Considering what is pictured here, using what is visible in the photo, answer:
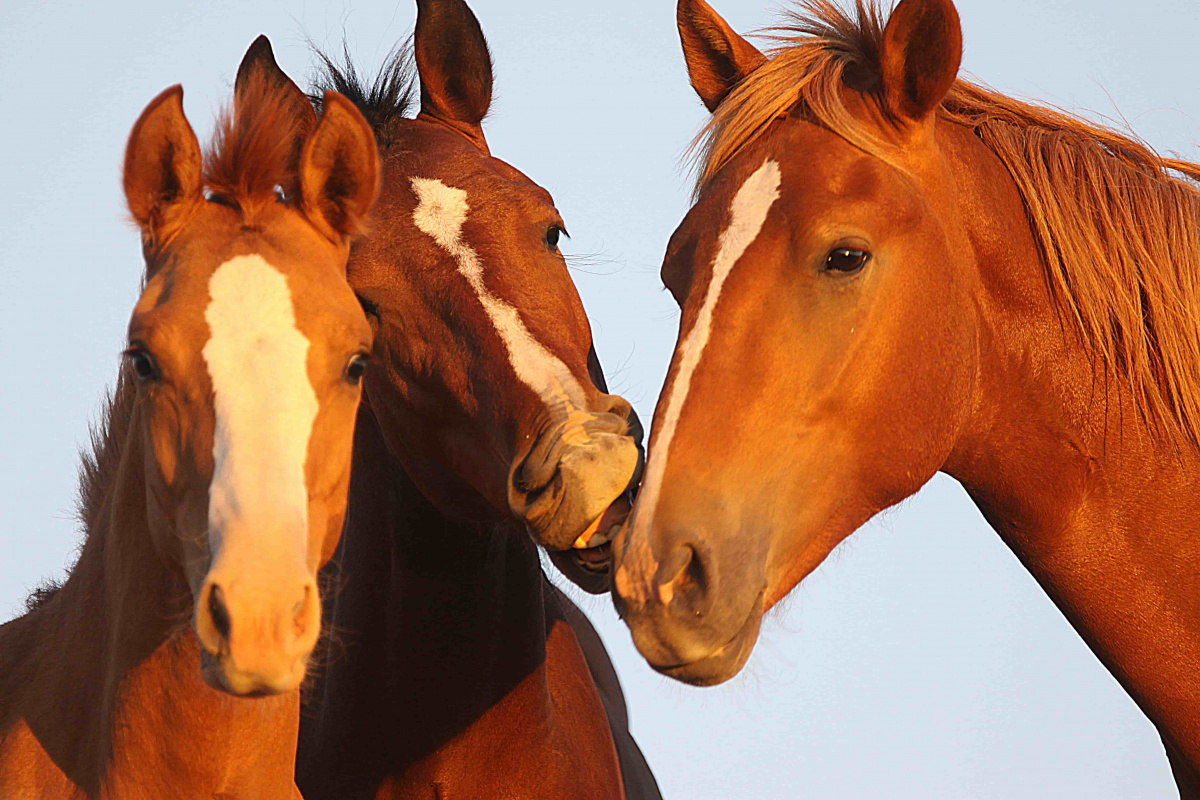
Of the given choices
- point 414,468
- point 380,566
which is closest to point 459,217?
point 414,468

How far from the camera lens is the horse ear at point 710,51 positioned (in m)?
4.35

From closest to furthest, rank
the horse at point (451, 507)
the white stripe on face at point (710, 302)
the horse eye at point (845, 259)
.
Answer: the white stripe on face at point (710, 302) < the horse eye at point (845, 259) < the horse at point (451, 507)

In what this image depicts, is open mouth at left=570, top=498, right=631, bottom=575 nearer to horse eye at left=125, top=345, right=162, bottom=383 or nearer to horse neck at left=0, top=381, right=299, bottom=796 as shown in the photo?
horse neck at left=0, top=381, right=299, bottom=796

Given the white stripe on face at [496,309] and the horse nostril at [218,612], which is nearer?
the horse nostril at [218,612]

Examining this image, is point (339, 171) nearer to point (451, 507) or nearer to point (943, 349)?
point (451, 507)

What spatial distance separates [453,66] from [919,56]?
213cm

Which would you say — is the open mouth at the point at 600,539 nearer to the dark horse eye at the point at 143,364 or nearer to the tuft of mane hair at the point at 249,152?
the dark horse eye at the point at 143,364

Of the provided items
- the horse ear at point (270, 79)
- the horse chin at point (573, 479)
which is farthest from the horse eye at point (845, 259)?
the horse ear at point (270, 79)

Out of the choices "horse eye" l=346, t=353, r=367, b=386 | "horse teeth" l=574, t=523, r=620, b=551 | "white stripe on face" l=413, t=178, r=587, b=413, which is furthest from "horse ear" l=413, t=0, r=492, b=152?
"horse teeth" l=574, t=523, r=620, b=551

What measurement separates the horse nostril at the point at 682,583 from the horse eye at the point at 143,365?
142 cm

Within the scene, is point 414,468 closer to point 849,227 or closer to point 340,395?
point 340,395

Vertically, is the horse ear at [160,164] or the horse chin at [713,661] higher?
the horse ear at [160,164]

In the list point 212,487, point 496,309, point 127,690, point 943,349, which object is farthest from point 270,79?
point 943,349

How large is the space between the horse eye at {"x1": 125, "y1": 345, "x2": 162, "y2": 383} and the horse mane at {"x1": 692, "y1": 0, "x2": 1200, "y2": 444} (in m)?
1.61
